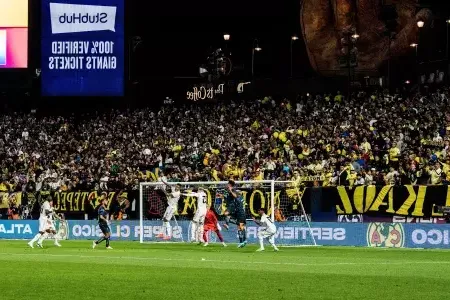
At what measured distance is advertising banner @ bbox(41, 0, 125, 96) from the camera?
52.6 meters

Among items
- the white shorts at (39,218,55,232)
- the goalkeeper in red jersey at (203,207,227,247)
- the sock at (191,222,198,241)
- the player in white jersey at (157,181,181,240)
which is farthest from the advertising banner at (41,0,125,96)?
the goalkeeper in red jersey at (203,207,227,247)

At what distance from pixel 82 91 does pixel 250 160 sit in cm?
1087

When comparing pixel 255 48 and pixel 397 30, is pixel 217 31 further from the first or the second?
pixel 397 30

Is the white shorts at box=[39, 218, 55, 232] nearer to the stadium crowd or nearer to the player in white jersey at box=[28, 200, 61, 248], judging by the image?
the player in white jersey at box=[28, 200, 61, 248]

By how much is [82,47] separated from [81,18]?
1525 millimetres

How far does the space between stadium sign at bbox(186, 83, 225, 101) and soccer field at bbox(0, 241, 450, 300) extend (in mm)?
27791

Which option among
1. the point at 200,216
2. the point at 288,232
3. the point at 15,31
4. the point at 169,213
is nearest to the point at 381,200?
the point at 288,232

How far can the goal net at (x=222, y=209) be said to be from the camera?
38.1 m

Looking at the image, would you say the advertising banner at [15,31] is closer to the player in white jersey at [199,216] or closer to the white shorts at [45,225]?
the white shorts at [45,225]

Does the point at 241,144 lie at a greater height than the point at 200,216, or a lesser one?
greater

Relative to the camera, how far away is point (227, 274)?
864 inches

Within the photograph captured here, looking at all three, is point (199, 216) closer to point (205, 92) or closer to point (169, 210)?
point (169, 210)

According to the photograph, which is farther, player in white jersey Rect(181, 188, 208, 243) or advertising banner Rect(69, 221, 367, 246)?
player in white jersey Rect(181, 188, 208, 243)

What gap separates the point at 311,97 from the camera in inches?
2132
